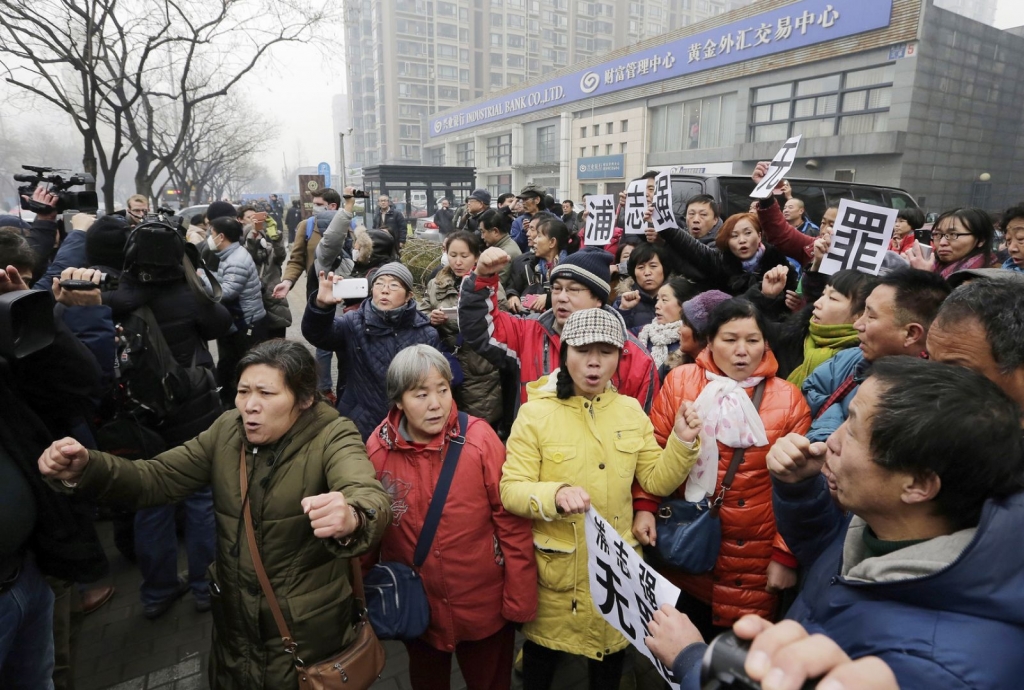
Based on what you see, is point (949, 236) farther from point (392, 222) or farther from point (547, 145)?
point (547, 145)

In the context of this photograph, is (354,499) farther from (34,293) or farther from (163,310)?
(163,310)

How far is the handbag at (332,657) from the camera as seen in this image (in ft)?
6.86

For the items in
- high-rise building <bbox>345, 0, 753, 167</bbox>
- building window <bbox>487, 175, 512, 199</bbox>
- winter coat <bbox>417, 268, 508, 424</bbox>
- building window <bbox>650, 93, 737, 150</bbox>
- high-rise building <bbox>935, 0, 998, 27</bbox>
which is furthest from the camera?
high-rise building <bbox>935, 0, 998, 27</bbox>

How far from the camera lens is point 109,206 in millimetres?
12477

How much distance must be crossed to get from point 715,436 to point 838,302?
1.13m

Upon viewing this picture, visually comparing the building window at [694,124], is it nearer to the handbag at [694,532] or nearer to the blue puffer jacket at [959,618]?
the handbag at [694,532]

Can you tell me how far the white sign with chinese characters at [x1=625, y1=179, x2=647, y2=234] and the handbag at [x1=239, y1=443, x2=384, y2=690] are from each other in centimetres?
344

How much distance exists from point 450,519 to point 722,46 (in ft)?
99.0

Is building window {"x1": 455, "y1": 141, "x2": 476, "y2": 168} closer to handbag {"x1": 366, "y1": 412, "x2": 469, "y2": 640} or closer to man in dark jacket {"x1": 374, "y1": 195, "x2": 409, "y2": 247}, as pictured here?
man in dark jacket {"x1": 374, "y1": 195, "x2": 409, "y2": 247}

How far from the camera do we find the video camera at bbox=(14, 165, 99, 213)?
4.23 meters

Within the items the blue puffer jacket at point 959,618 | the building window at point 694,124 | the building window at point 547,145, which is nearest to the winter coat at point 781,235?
the blue puffer jacket at point 959,618

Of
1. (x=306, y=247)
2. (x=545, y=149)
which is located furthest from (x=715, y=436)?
(x=545, y=149)

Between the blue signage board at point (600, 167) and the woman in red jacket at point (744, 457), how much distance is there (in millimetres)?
32956

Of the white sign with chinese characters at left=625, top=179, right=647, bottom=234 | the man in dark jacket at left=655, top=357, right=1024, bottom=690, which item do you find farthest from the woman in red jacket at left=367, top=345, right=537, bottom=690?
the white sign with chinese characters at left=625, top=179, right=647, bottom=234
